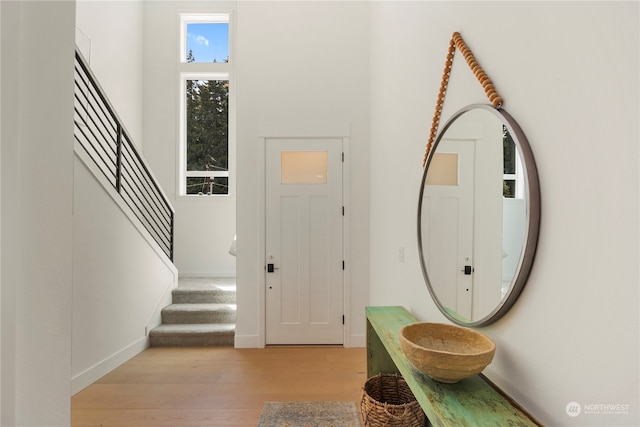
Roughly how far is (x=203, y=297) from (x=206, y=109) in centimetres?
305

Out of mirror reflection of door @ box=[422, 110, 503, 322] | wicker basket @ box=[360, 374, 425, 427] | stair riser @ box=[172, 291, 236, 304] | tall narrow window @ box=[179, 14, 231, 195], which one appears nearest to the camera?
mirror reflection of door @ box=[422, 110, 503, 322]

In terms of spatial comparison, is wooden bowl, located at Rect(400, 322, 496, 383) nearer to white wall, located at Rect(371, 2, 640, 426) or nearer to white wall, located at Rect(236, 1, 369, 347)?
white wall, located at Rect(371, 2, 640, 426)

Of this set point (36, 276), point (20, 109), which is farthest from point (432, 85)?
point (36, 276)

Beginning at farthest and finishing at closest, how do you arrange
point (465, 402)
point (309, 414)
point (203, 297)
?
point (203, 297) → point (309, 414) → point (465, 402)

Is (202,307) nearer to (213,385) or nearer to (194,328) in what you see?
(194,328)

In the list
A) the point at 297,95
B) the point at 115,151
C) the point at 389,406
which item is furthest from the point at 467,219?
the point at 115,151

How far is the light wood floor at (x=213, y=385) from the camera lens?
2.20m

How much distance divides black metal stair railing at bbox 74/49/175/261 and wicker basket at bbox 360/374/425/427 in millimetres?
2692

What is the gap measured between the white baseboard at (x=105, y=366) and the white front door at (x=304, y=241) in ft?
4.14

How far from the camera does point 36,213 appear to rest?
834 mm

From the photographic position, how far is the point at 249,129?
11.2 feet

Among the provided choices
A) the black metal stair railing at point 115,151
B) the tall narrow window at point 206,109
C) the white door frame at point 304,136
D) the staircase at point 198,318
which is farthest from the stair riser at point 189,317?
the tall narrow window at point 206,109

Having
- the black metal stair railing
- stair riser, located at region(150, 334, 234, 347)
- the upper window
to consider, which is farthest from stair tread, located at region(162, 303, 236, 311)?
the upper window

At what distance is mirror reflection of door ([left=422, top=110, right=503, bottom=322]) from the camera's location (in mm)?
1137
